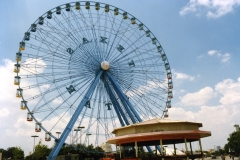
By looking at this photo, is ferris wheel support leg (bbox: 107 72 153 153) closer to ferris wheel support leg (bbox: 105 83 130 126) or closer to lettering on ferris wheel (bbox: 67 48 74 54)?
ferris wheel support leg (bbox: 105 83 130 126)

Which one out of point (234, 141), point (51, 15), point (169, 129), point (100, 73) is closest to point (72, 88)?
point (100, 73)

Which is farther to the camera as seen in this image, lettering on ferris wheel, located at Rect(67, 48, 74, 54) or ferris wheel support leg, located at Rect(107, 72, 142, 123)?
ferris wheel support leg, located at Rect(107, 72, 142, 123)

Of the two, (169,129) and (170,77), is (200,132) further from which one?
(170,77)

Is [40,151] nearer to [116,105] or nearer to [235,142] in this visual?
[116,105]

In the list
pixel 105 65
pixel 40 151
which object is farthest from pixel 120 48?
pixel 40 151

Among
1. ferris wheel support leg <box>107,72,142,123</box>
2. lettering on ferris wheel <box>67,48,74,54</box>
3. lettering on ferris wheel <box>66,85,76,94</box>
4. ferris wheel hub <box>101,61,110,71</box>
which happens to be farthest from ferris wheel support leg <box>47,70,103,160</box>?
lettering on ferris wheel <box>67,48,74,54</box>

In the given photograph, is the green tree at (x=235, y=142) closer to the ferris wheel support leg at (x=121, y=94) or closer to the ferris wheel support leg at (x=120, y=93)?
the ferris wheel support leg at (x=121, y=94)

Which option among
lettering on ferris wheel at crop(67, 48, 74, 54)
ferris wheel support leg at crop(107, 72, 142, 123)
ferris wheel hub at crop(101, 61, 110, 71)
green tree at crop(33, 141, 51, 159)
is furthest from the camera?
green tree at crop(33, 141, 51, 159)

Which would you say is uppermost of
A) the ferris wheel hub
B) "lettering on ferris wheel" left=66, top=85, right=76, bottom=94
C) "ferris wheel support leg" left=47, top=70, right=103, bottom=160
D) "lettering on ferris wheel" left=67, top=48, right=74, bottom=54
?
"lettering on ferris wheel" left=67, top=48, right=74, bottom=54

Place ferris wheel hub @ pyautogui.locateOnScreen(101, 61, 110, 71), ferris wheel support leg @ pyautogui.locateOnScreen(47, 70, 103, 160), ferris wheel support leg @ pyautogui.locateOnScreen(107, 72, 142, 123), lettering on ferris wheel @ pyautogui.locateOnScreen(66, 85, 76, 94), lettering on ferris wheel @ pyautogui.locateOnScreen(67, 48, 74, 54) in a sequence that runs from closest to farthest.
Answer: ferris wheel support leg @ pyautogui.locateOnScreen(47, 70, 103, 160)
lettering on ferris wheel @ pyautogui.locateOnScreen(66, 85, 76, 94)
lettering on ferris wheel @ pyautogui.locateOnScreen(67, 48, 74, 54)
ferris wheel hub @ pyautogui.locateOnScreen(101, 61, 110, 71)
ferris wheel support leg @ pyautogui.locateOnScreen(107, 72, 142, 123)

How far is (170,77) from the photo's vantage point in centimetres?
3988

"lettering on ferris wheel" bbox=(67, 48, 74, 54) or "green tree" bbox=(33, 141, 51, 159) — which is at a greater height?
"lettering on ferris wheel" bbox=(67, 48, 74, 54)

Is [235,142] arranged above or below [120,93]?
below

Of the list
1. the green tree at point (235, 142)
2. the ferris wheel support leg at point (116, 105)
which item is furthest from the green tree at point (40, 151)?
the green tree at point (235, 142)
